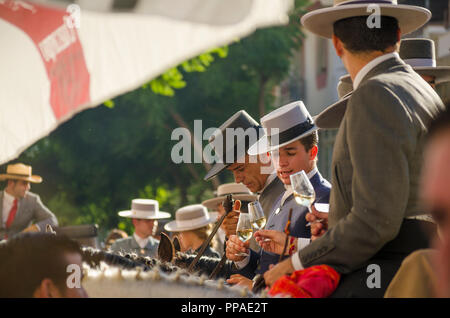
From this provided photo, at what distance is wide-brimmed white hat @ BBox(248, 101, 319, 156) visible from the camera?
405 centimetres

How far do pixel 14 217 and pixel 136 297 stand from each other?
7.21 m

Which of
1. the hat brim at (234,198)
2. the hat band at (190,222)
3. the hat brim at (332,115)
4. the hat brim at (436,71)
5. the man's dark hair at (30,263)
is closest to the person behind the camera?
the man's dark hair at (30,263)

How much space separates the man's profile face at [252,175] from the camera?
4973 millimetres

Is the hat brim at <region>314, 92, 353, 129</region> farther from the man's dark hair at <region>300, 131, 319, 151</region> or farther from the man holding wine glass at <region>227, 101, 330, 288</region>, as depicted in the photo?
the man's dark hair at <region>300, 131, 319, 151</region>

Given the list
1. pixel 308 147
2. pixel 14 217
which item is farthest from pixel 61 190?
pixel 308 147

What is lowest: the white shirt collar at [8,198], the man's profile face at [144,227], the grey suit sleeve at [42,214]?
the man's profile face at [144,227]

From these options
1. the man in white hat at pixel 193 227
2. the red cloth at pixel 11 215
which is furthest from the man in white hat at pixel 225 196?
the red cloth at pixel 11 215

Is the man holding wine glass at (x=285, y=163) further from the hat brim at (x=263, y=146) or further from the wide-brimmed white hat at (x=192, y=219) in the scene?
the wide-brimmed white hat at (x=192, y=219)

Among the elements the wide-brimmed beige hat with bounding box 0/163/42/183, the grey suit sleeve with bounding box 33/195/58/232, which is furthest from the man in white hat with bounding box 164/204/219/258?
the wide-brimmed beige hat with bounding box 0/163/42/183

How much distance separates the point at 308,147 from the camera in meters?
4.10

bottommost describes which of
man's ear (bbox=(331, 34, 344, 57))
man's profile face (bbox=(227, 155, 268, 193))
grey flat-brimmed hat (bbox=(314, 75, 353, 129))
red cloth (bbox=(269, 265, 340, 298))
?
man's profile face (bbox=(227, 155, 268, 193))

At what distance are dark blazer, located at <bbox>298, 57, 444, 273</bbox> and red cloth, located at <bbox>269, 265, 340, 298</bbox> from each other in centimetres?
5

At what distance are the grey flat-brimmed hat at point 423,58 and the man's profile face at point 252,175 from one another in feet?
4.13

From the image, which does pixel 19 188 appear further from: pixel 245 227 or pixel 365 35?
pixel 365 35
